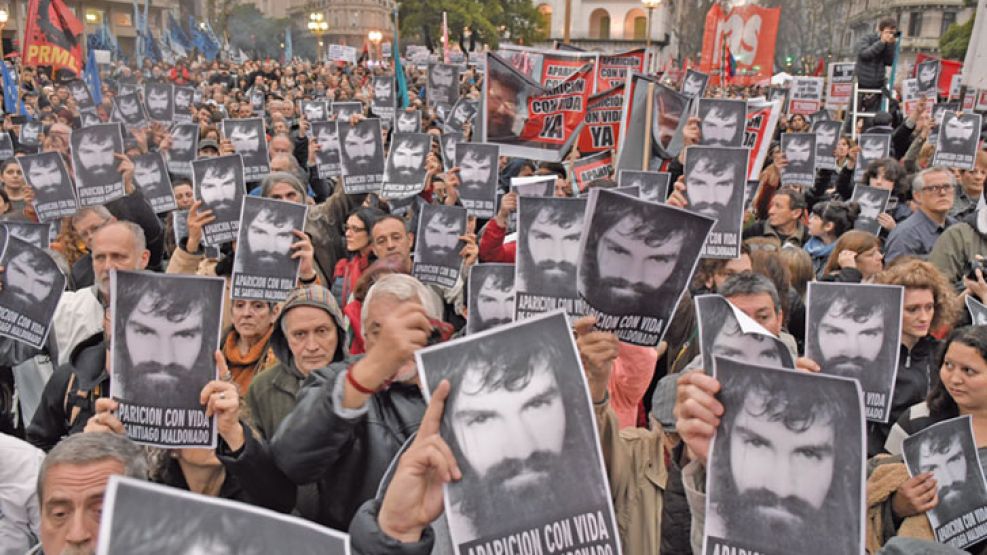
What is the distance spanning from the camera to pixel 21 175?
8.19 metres

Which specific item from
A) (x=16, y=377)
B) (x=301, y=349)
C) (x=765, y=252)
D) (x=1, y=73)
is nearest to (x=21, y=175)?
(x=16, y=377)

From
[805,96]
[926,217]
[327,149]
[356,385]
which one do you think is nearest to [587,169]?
[926,217]

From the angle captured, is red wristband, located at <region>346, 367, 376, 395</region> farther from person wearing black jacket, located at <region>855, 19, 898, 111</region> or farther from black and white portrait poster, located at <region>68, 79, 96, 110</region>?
black and white portrait poster, located at <region>68, 79, 96, 110</region>

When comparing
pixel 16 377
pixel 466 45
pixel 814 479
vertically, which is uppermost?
pixel 466 45

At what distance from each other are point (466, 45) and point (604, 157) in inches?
2377

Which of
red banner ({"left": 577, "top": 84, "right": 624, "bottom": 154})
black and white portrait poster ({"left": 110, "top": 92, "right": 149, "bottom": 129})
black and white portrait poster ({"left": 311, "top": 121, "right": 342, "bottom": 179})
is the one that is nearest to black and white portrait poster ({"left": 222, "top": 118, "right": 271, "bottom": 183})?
black and white portrait poster ({"left": 311, "top": 121, "right": 342, "bottom": 179})

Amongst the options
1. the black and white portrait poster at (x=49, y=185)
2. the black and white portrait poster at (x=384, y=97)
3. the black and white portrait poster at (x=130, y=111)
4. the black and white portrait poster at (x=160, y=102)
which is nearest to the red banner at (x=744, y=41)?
the black and white portrait poster at (x=384, y=97)

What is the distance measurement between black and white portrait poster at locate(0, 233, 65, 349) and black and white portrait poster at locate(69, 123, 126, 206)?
3.29m

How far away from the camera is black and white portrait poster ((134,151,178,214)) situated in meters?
7.93

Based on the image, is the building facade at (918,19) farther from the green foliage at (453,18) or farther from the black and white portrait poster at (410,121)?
the black and white portrait poster at (410,121)

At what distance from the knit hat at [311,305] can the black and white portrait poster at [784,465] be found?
6.49 ft

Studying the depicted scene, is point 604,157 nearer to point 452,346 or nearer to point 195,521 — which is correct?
point 452,346

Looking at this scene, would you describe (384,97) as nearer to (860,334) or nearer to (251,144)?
(251,144)

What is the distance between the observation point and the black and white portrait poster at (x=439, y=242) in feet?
19.9
